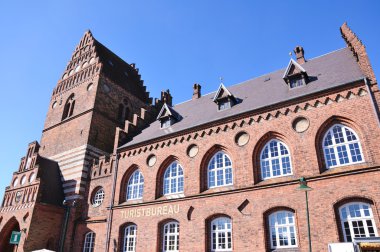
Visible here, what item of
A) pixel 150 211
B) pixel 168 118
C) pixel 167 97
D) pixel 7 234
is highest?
Result: pixel 167 97

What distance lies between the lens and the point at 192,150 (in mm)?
20641

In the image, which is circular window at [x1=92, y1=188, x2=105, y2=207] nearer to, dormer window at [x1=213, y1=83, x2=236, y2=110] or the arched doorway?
the arched doorway

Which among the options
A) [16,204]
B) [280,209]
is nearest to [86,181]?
[16,204]

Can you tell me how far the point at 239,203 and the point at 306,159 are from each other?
4.42 meters

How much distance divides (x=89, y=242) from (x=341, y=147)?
19.3 m

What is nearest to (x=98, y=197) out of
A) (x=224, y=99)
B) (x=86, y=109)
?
(x=86, y=109)

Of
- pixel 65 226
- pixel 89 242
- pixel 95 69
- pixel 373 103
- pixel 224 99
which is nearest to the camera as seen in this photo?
pixel 373 103

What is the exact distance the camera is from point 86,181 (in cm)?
2536

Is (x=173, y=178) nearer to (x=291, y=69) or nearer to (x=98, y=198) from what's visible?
(x=98, y=198)

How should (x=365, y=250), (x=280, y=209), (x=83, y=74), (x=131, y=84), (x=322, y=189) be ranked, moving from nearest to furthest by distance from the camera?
(x=365, y=250)
(x=322, y=189)
(x=280, y=209)
(x=83, y=74)
(x=131, y=84)

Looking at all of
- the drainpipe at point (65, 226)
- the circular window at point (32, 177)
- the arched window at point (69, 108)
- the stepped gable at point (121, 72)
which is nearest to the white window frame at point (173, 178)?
the drainpipe at point (65, 226)

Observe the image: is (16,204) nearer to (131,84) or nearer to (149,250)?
(149,250)

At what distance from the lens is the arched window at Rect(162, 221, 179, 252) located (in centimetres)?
1865

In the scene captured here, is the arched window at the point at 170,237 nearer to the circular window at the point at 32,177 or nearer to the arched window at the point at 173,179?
the arched window at the point at 173,179
